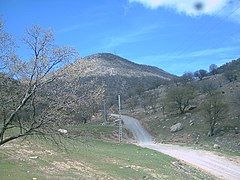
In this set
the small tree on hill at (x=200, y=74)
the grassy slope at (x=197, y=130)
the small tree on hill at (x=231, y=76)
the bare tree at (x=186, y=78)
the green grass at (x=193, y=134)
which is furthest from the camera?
the small tree on hill at (x=200, y=74)

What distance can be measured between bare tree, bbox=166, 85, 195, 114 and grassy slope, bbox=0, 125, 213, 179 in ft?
168

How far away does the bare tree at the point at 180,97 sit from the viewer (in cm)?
8706

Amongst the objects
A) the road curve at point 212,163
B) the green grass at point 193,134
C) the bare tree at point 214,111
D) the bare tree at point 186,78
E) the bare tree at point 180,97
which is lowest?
the road curve at point 212,163

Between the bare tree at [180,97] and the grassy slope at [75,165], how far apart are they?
51279 mm

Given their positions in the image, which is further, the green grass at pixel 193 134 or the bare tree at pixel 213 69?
the bare tree at pixel 213 69

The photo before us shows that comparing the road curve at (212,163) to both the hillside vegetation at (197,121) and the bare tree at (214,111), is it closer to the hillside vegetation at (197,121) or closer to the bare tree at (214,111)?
the hillside vegetation at (197,121)

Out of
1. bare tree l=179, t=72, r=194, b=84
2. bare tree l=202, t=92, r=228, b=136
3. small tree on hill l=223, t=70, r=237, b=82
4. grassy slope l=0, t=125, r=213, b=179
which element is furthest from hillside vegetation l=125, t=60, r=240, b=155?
grassy slope l=0, t=125, r=213, b=179

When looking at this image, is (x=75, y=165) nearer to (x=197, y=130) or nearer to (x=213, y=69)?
(x=197, y=130)

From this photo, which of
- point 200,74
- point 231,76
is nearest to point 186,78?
point 200,74

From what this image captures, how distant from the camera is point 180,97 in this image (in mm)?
87562

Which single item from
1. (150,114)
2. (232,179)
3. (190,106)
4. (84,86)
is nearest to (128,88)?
(150,114)

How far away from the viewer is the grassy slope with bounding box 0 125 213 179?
2375cm

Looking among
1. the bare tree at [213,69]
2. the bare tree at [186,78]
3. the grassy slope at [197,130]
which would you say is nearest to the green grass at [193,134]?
the grassy slope at [197,130]

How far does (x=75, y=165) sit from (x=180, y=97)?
203ft
